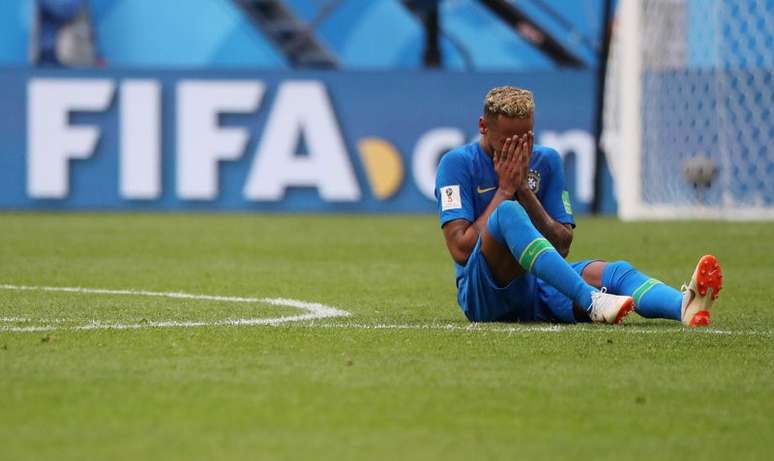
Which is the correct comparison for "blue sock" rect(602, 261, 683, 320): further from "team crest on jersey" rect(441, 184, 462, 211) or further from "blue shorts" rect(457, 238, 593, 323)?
"team crest on jersey" rect(441, 184, 462, 211)

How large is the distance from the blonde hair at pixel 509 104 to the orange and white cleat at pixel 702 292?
94 centimetres

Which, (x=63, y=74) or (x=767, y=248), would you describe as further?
(x=63, y=74)

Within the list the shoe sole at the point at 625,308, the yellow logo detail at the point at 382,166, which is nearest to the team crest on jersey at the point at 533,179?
the shoe sole at the point at 625,308

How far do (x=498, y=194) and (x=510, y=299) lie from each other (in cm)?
47

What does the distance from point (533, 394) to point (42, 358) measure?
71.5 inches

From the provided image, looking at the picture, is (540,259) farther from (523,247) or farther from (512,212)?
(512,212)

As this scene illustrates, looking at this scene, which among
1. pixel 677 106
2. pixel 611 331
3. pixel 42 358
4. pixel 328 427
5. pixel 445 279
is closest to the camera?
pixel 328 427

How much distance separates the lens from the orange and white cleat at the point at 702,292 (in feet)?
20.9

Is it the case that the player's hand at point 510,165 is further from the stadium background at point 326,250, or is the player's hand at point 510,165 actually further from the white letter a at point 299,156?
the white letter a at point 299,156

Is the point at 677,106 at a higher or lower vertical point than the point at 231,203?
higher

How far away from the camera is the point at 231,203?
57.1ft

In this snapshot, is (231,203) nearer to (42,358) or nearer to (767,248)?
(767,248)

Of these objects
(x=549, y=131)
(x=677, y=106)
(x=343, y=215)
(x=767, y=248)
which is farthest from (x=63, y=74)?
(x=767, y=248)

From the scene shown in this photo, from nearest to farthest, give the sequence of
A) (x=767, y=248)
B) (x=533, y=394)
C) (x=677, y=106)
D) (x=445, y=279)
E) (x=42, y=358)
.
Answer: (x=533, y=394) < (x=42, y=358) < (x=445, y=279) < (x=767, y=248) < (x=677, y=106)
